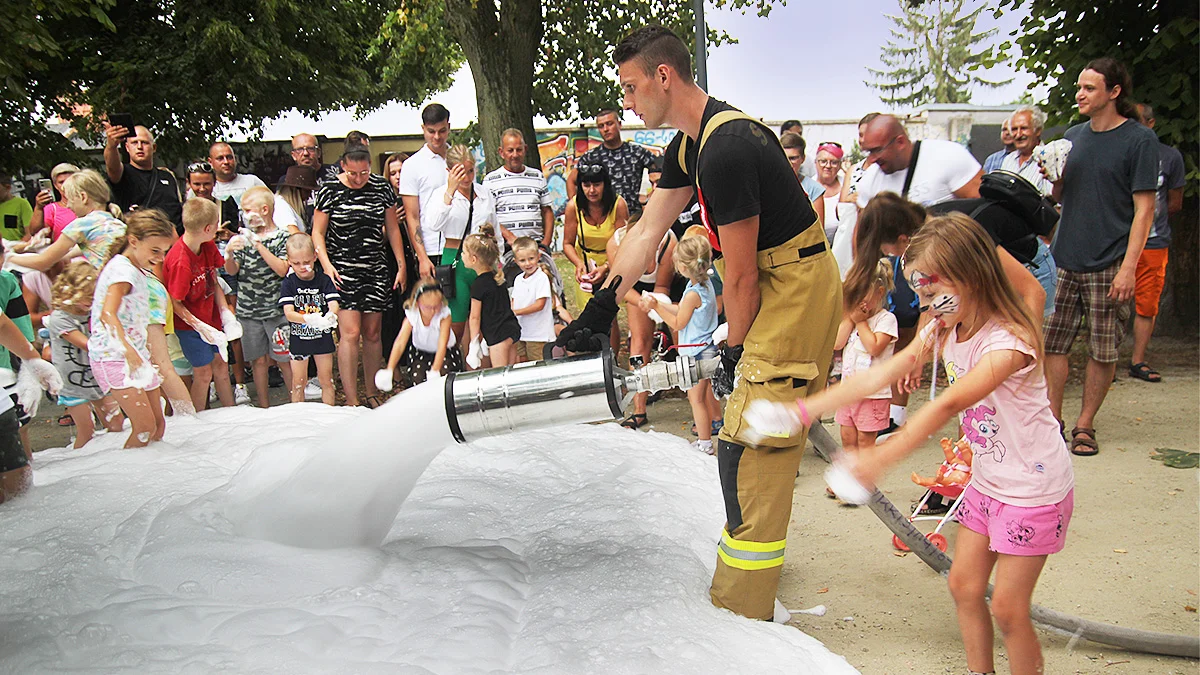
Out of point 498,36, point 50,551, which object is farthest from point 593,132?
point 50,551

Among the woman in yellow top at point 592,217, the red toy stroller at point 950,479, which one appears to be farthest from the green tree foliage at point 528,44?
the red toy stroller at point 950,479

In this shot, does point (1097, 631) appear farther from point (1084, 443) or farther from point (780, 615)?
point (1084, 443)

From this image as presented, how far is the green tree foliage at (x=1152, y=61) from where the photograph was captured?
632cm

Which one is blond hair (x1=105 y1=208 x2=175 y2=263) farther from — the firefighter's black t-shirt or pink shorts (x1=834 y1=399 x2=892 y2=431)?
pink shorts (x1=834 y1=399 x2=892 y2=431)

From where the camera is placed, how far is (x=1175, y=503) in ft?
13.0

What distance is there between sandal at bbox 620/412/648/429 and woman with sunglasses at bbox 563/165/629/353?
42.6 inches

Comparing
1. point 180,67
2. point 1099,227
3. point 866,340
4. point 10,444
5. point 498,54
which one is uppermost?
point 180,67

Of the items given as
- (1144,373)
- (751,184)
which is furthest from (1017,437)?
(1144,373)

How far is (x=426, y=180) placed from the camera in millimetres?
6324

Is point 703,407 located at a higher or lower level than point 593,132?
lower

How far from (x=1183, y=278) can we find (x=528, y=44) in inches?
267

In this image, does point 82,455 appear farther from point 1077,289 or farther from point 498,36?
point 498,36

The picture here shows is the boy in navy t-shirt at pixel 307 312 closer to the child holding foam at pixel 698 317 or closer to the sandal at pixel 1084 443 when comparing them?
the child holding foam at pixel 698 317

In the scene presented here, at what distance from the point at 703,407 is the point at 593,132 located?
1364 cm
